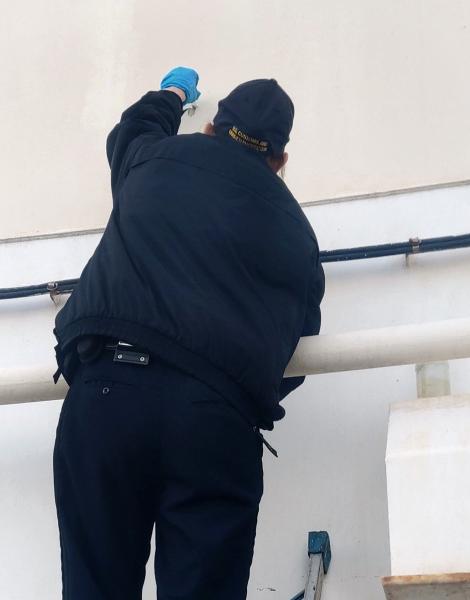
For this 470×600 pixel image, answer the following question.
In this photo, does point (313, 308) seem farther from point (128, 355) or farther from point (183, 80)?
point (183, 80)

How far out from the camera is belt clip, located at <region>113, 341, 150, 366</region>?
1914mm

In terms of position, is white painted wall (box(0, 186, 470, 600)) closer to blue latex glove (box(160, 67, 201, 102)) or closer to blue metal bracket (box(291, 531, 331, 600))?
blue metal bracket (box(291, 531, 331, 600))

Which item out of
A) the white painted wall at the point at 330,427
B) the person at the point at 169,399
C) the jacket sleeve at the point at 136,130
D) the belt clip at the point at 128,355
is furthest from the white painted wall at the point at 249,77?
the belt clip at the point at 128,355

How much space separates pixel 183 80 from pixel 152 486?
1.10m

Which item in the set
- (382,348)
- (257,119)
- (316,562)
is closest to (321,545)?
(316,562)

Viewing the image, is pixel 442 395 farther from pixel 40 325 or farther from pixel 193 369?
pixel 40 325

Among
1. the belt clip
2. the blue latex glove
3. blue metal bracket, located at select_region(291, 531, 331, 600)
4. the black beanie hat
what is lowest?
blue metal bracket, located at select_region(291, 531, 331, 600)

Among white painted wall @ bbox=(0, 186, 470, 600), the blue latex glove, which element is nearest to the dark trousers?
white painted wall @ bbox=(0, 186, 470, 600)

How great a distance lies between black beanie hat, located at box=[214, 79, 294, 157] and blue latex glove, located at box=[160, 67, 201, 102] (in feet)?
1.52

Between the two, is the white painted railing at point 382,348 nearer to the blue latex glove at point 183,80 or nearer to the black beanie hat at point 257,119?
the black beanie hat at point 257,119

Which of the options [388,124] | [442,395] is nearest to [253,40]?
[388,124]

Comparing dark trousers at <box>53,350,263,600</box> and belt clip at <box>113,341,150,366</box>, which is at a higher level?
belt clip at <box>113,341,150,366</box>

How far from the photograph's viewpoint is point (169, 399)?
1.89m

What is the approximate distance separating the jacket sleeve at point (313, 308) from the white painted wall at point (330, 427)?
0.64 ft
